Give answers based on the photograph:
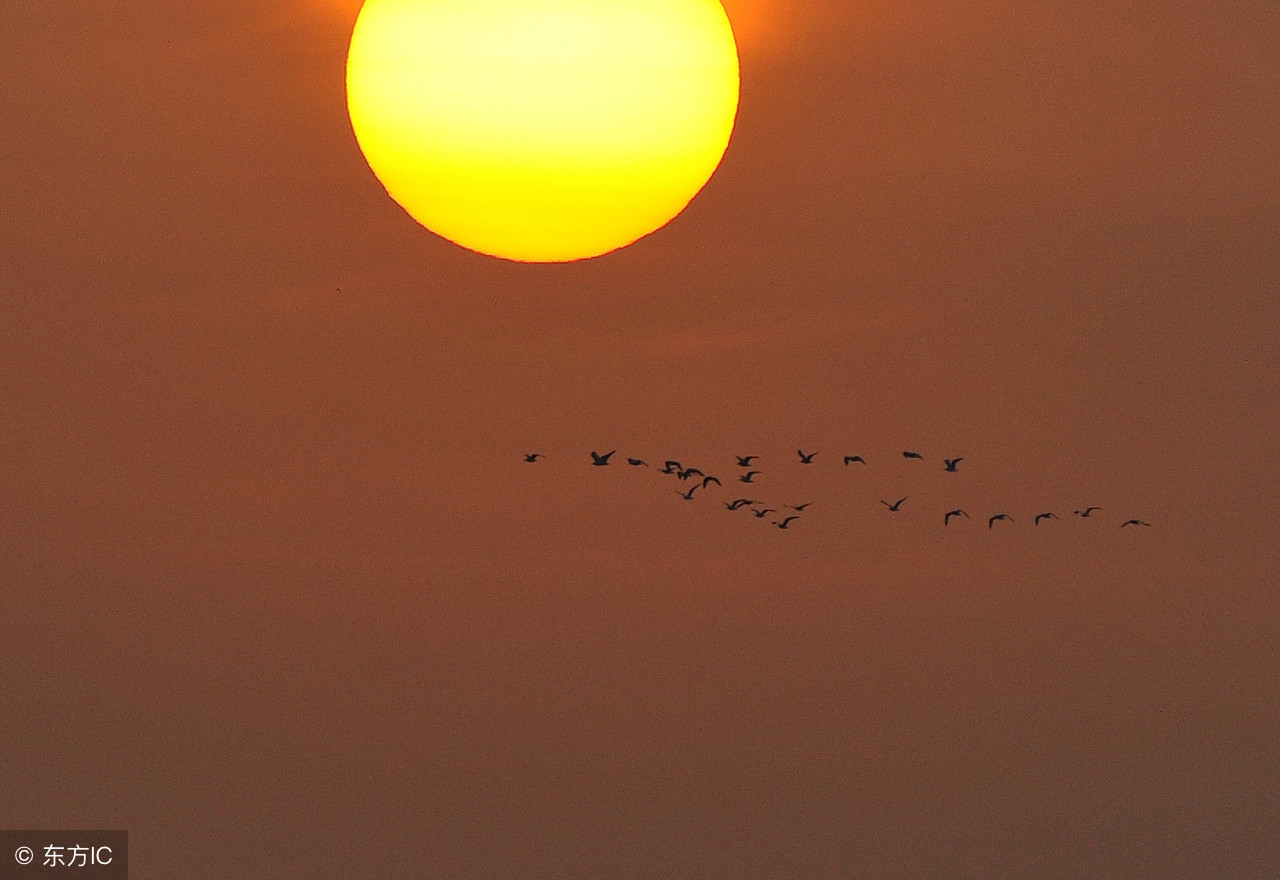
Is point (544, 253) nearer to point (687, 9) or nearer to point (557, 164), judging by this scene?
point (557, 164)

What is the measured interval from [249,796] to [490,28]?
3503mm

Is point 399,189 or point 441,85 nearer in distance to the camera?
point 441,85

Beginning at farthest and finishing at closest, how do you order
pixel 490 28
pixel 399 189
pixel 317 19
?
pixel 317 19, pixel 399 189, pixel 490 28

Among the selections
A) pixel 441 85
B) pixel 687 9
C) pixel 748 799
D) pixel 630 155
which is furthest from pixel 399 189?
pixel 748 799

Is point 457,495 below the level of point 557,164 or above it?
below

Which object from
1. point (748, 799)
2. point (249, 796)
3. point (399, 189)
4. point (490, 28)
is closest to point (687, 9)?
point (490, 28)

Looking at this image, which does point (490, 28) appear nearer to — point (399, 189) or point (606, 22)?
point (606, 22)

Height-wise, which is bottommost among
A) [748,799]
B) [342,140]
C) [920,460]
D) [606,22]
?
A: [748,799]

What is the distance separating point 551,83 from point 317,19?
1.50 m

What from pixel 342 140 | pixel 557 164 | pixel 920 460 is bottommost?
pixel 920 460

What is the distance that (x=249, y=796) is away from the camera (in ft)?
21.3

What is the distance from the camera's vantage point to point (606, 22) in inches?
208

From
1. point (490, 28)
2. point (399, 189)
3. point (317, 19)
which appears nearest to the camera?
point (490, 28)

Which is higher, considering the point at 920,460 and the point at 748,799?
the point at 920,460
